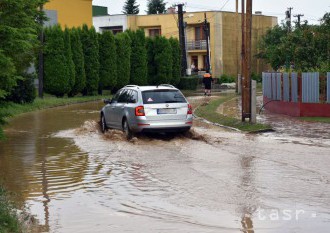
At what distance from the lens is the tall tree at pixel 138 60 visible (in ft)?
180

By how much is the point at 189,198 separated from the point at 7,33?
785cm

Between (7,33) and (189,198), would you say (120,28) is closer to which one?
(7,33)

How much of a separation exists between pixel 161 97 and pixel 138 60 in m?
35.8

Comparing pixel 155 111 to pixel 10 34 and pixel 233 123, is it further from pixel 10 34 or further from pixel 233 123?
pixel 233 123

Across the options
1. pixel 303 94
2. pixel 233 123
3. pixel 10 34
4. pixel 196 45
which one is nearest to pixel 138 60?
pixel 196 45

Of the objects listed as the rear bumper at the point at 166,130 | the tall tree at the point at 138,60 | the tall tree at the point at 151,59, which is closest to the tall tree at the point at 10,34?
the rear bumper at the point at 166,130

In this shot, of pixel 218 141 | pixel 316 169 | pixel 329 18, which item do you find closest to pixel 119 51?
pixel 329 18

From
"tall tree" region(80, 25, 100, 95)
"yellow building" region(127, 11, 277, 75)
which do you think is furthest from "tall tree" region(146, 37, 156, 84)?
"yellow building" region(127, 11, 277, 75)

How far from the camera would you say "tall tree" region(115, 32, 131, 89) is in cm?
5231

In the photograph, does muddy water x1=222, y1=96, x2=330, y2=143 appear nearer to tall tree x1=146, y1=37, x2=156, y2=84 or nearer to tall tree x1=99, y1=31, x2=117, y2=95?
tall tree x1=99, y1=31, x2=117, y2=95

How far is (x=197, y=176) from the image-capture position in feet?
42.2

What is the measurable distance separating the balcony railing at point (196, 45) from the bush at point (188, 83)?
61.4 ft

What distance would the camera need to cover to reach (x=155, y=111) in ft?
62.5

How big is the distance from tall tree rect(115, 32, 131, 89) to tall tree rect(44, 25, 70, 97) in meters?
8.17
